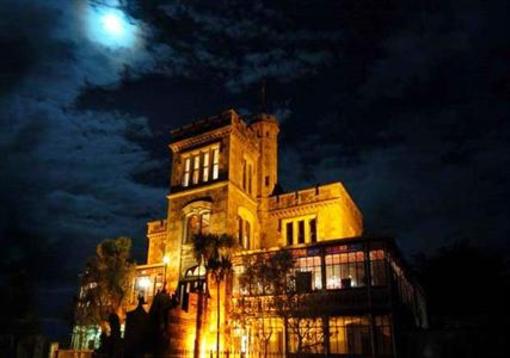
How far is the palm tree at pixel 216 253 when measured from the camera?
99.5 ft

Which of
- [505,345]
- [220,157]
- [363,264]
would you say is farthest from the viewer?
[220,157]

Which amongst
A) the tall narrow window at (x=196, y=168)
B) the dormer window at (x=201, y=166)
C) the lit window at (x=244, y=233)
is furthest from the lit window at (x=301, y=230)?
the tall narrow window at (x=196, y=168)

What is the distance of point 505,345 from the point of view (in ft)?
71.7

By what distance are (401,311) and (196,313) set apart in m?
13.4

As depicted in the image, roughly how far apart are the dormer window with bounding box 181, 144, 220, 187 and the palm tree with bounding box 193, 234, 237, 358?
325 inches

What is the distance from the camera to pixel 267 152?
152ft

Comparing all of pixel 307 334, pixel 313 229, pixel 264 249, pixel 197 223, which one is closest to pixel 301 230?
pixel 313 229

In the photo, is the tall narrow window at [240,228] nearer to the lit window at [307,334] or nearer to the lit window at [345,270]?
the lit window at [345,270]

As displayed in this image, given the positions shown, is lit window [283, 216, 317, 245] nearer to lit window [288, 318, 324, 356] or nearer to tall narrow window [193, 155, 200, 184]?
tall narrow window [193, 155, 200, 184]

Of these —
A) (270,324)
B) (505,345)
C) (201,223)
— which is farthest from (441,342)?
(201,223)

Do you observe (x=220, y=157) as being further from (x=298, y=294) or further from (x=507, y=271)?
(x=507, y=271)

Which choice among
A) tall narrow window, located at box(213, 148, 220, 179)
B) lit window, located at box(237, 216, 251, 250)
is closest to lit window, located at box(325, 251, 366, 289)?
lit window, located at box(237, 216, 251, 250)

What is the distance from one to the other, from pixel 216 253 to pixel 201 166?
11021mm

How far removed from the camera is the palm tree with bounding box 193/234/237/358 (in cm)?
3033
